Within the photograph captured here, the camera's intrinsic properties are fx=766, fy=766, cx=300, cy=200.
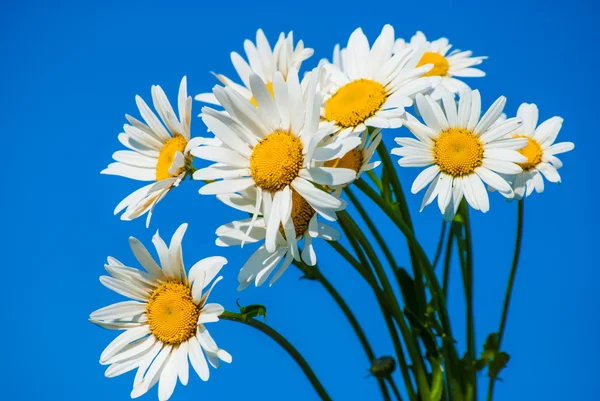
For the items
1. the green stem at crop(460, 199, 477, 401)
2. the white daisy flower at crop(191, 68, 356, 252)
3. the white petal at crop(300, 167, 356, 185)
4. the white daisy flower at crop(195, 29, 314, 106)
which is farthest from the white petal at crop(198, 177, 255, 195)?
the green stem at crop(460, 199, 477, 401)

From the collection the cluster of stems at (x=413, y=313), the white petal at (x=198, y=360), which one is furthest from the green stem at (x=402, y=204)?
the white petal at (x=198, y=360)

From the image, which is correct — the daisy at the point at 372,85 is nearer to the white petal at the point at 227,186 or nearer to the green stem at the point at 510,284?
the white petal at the point at 227,186

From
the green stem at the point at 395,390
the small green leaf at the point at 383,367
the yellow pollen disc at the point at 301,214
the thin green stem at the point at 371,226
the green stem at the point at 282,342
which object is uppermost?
the thin green stem at the point at 371,226

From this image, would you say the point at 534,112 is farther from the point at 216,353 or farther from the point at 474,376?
the point at 216,353

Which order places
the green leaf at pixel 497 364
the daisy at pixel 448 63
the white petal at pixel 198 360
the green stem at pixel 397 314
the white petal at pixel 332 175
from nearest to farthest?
the white petal at pixel 332 175
the white petal at pixel 198 360
the green stem at pixel 397 314
the green leaf at pixel 497 364
the daisy at pixel 448 63

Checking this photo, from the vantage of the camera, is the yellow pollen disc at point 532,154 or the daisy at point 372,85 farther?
the yellow pollen disc at point 532,154

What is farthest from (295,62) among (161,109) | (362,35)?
(161,109)

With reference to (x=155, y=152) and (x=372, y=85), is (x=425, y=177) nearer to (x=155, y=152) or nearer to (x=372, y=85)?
(x=372, y=85)

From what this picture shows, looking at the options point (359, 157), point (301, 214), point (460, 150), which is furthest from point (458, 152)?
point (301, 214)
